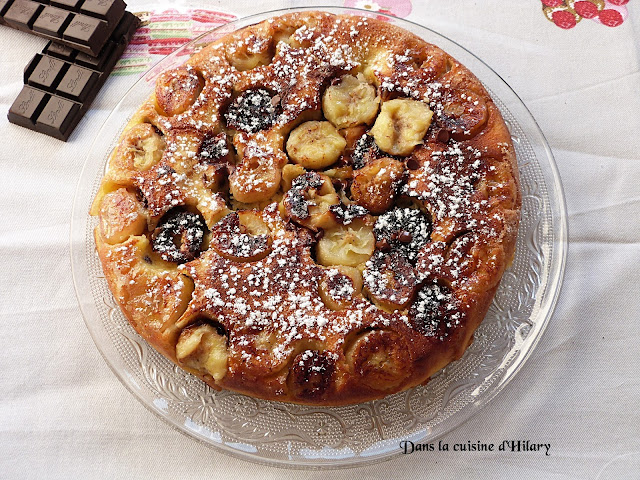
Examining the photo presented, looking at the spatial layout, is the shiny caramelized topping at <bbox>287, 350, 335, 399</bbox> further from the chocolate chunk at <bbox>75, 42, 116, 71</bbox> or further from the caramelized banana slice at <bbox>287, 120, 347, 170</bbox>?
the chocolate chunk at <bbox>75, 42, 116, 71</bbox>

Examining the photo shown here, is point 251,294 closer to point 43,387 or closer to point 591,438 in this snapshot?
point 43,387

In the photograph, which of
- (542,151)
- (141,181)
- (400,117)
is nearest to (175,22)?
(141,181)

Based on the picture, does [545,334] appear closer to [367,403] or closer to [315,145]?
[367,403]

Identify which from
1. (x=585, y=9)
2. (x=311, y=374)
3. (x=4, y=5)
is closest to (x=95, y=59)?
(x=4, y=5)

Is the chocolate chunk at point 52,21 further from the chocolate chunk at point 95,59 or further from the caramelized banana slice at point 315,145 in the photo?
the caramelized banana slice at point 315,145

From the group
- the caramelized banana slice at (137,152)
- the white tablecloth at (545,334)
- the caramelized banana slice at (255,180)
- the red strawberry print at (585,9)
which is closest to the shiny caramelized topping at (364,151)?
the caramelized banana slice at (255,180)

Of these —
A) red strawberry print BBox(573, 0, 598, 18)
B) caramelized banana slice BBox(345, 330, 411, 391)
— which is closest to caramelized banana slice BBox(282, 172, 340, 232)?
caramelized banana slice BBox(345, 330, 411, 391)
